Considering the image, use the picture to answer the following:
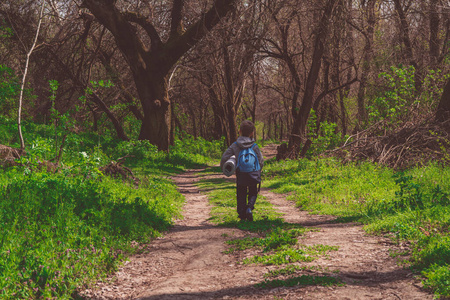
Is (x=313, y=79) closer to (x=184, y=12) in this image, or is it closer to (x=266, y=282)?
(x=184, y=12)

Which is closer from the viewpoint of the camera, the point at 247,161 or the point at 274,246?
the point at 274,246

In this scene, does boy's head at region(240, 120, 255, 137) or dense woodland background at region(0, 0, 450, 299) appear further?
boy's head at region(240, 120, 255, 137)

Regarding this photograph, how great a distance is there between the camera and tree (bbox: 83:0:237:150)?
1539 centimetres

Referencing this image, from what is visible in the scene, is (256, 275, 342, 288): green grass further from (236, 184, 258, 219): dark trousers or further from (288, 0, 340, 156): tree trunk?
(288, 0, 340, 156): tree trunk

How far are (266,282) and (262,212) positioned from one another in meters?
3.71

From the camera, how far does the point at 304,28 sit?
2162cm

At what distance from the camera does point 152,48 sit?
1678 cm

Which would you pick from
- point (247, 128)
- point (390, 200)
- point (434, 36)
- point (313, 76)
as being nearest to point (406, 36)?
point (434, 36)

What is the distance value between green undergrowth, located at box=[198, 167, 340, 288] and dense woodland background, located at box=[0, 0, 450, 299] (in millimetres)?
254

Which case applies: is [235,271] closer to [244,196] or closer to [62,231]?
[62,231]

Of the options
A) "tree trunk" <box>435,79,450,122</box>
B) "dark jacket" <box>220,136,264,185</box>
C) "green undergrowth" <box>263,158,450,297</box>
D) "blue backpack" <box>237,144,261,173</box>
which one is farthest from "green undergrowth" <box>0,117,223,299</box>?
"tree trunk" <box>435,79,450,122</box>

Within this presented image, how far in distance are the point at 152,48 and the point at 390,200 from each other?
39.5ft

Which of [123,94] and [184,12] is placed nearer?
[184,12]

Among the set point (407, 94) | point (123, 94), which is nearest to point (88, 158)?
point (407, 94)
